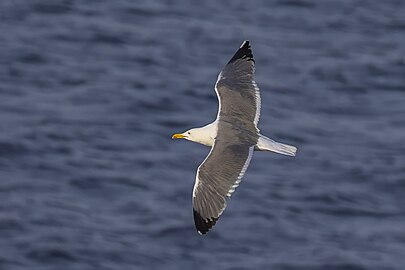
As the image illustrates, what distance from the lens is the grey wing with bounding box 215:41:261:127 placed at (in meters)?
11.0

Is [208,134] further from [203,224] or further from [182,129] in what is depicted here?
[182,129]

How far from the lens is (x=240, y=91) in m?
11.2

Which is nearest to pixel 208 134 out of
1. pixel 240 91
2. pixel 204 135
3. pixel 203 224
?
pixel 204 135

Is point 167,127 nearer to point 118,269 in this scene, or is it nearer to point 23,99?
point 23,99

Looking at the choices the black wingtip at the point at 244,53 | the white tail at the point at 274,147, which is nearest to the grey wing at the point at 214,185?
the white tail at the point at 274,147

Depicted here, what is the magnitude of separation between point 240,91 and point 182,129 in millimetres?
7653

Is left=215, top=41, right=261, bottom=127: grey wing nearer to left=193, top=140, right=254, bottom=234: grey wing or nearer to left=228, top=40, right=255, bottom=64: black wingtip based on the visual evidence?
left=228, top=40, right=255, bottom=64: black wingtip

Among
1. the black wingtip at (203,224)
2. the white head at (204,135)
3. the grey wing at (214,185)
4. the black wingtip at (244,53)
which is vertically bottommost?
the black wingtip at (203,224)

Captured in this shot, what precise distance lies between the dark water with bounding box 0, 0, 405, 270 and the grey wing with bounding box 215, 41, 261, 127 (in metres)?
4.86

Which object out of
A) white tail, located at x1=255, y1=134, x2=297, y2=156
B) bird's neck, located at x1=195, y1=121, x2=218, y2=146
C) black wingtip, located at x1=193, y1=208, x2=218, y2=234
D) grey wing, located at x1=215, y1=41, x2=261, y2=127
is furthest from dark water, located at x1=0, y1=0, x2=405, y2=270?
black wingtip, located at x1=193, y1=208, x2=218, y2=234

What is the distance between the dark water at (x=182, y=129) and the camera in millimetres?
16172

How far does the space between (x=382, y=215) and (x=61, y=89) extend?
231 inches

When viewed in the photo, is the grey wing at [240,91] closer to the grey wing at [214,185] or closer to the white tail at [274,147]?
the white tail at [274,147]

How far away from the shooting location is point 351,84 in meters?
21.0
